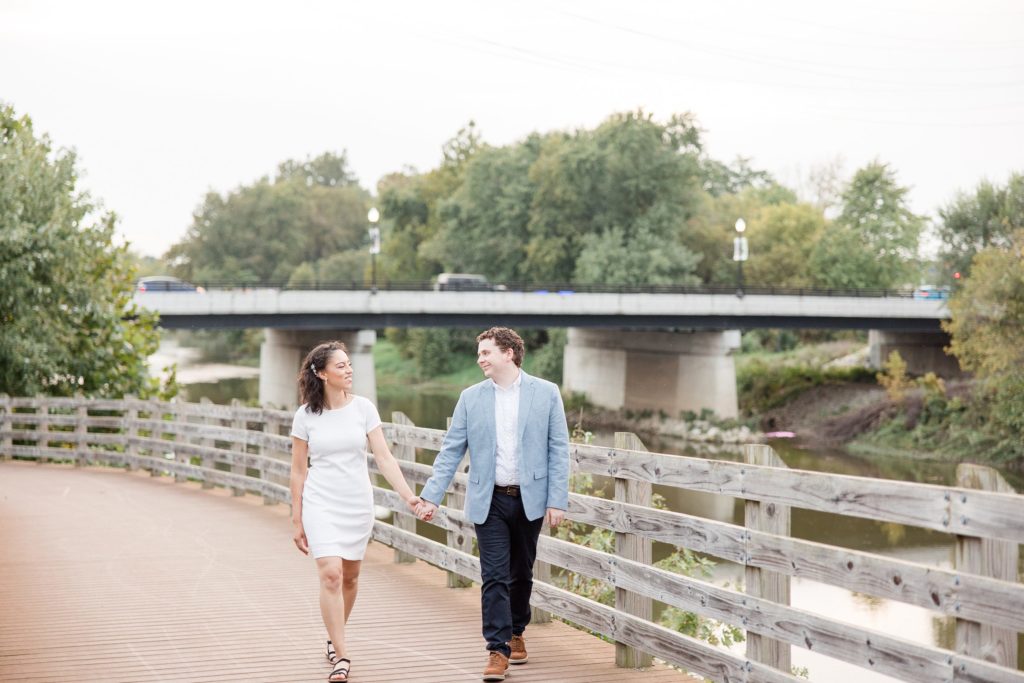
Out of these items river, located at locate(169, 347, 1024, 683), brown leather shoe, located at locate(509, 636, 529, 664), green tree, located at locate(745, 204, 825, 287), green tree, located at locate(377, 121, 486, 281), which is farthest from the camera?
green tree, located at locate(377, 121, 486, 281)

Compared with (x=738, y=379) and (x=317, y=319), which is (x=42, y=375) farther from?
(x=738, y=379)

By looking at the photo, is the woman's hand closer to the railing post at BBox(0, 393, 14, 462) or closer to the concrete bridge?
the railing post at BBox(0, 393, 14, 462)

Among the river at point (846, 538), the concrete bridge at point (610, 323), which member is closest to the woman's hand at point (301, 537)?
the river at point (846, 538)

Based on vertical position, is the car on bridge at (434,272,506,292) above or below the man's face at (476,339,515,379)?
above

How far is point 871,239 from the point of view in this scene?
69312 millimetres

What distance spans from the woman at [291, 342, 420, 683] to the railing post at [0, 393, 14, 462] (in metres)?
17.6

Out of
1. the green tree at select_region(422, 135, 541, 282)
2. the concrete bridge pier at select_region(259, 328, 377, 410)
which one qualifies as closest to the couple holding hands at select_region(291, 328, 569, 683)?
the concrete bridge pier at select_region(259, 328, 377, 410)

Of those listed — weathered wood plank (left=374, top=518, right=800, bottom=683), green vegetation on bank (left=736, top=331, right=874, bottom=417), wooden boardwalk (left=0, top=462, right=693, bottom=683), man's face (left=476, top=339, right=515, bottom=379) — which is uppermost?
green vegetation on bank (left=736, top=331, right=874, bottom=417)

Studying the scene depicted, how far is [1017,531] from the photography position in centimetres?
440

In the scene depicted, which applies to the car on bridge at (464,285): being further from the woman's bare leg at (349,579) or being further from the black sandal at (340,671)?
the black sandal at (340,671)

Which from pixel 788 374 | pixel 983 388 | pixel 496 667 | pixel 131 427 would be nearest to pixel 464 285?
pixel 788 374

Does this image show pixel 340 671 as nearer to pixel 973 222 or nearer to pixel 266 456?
pixel 266 456

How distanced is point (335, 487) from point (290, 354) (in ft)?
146

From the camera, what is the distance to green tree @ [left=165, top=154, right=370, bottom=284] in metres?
112
